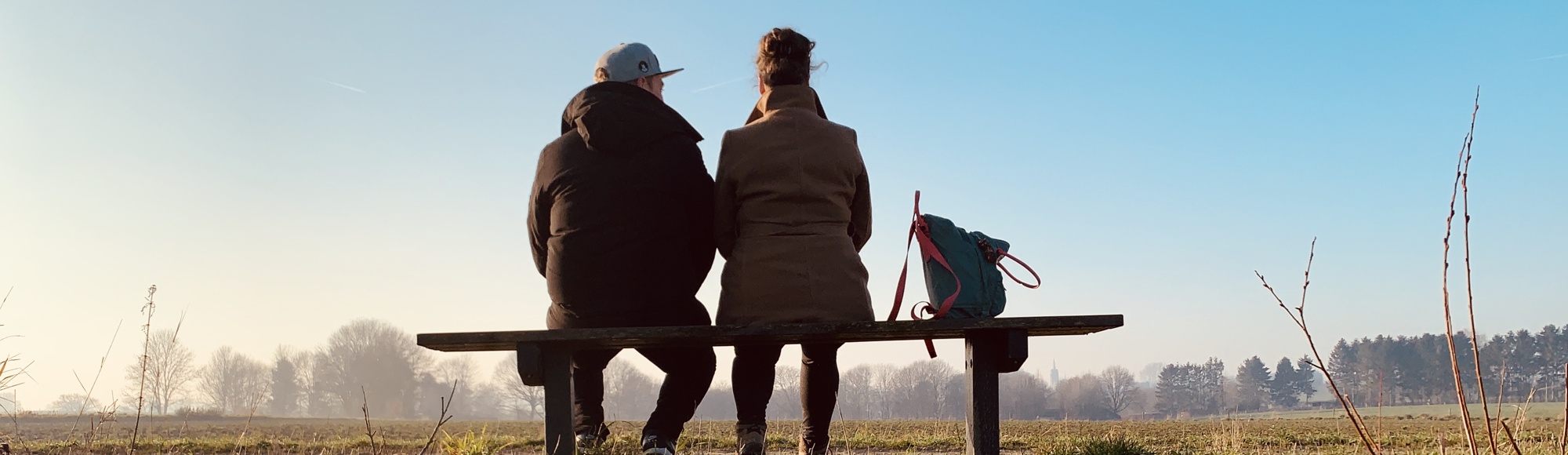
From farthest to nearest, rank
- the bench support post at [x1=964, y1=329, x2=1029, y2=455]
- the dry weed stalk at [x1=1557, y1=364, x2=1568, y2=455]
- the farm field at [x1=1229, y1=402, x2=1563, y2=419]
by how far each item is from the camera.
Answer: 1. the farm field at [x1=1229, y1=402, x2=1563, y2=419]
2. the bench support post at [x1=964, y1=329, x2=1029, y2=455]
3. the dry weed stalk at [x1=1557, y1=364, x2=1568, y2=455]

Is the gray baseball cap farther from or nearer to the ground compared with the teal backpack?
farther from the ground

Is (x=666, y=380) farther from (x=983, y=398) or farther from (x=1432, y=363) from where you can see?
(x=1432, y=363)

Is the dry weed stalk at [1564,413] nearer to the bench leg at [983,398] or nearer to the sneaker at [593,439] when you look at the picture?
the bench leg at [983,398]

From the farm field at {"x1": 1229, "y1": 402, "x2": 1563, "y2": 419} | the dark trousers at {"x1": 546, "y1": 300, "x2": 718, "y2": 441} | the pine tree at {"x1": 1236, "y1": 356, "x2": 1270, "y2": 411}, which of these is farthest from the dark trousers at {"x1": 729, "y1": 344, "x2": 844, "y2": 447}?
the pine tree at {"x1": 1236, "y1": 356, "x2": 1270, "y2": 411}

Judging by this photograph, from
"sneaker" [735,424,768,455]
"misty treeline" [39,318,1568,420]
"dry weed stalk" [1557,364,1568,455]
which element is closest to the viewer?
"dry weed stalk" [1557,364,1568,455]

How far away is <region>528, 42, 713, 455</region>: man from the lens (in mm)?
4535

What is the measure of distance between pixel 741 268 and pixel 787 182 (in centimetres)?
41

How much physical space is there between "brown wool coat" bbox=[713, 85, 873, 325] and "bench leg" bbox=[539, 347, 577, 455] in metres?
0.71

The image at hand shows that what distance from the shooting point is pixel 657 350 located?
4820 millimetres

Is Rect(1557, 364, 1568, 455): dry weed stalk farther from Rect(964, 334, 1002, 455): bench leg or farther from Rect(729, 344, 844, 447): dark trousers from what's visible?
Rect(729, 344, 844, 447): dark trousers

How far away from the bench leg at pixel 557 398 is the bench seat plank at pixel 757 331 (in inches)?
2.5

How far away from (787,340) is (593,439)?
3.78 ft

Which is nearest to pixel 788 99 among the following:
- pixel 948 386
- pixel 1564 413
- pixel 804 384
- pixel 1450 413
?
pixel 804 384

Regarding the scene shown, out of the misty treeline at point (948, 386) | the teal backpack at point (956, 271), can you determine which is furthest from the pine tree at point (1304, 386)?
the teal backpack at point (956, 271)
